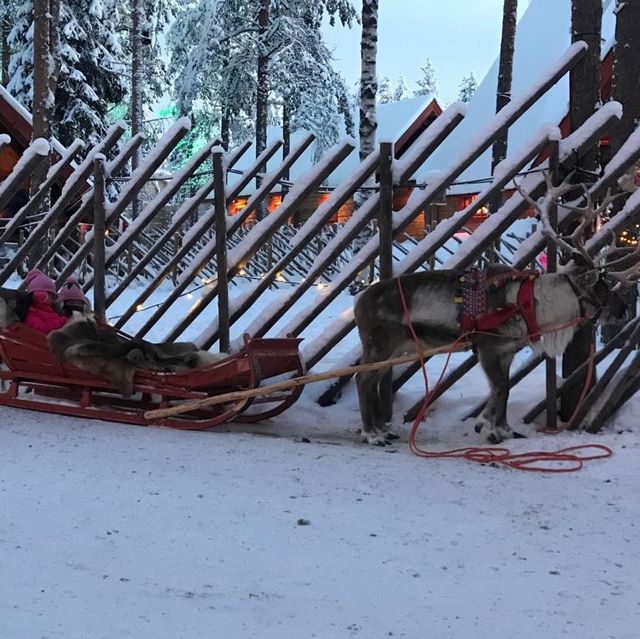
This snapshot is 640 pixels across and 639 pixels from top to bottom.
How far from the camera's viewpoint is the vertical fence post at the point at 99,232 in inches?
279

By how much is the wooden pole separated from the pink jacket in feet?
4.70

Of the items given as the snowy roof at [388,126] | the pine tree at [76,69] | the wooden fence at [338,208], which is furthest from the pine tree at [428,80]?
the wooden fence at [338,208]

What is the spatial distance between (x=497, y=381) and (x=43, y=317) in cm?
391

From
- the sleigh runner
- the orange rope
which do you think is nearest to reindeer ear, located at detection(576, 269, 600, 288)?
the orange rope

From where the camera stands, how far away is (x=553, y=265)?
5.38 m

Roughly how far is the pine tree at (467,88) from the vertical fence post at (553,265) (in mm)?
55177

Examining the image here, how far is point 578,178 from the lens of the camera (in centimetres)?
552

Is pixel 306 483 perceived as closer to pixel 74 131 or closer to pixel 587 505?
pixel 587 505

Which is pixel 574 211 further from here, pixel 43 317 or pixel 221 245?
pixel 43 317

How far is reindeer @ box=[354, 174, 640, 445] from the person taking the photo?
5.13 meters

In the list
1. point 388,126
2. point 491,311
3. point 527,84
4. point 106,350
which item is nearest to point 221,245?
point 106,350

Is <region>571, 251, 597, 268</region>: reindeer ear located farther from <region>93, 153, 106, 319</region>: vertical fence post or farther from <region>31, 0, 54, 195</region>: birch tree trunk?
<region>31, 0, 54, 195</region>: birch tree trunk

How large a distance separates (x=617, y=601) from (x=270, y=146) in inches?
247

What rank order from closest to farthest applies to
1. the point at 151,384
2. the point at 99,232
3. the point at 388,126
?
the point at 151,384, the point at 99,232, the point at 388,126
